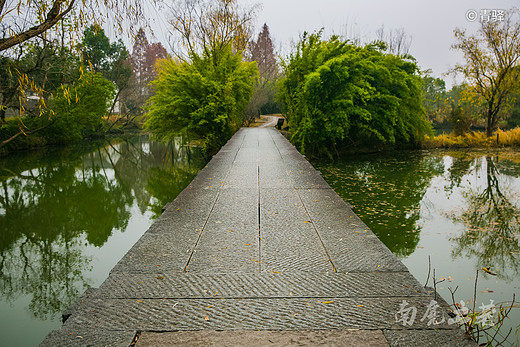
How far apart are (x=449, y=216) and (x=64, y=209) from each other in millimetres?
7940

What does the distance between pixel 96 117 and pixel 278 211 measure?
26328 mm

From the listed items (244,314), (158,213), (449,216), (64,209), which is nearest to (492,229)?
(449,216)

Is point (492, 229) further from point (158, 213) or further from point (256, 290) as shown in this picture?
point (158, 213)

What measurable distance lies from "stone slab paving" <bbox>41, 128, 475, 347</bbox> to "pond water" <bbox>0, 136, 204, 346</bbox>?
69.1 inches

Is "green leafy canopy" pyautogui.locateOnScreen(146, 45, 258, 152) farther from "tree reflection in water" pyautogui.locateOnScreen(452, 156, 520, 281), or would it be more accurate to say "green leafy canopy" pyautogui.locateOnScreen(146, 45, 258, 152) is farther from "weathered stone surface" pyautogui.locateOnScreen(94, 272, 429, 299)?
"weathered stone surface" pyautogui.locateOnScreen(94, 272, 429, 299)

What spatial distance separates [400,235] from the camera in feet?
18.4

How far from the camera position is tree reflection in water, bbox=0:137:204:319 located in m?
4.62

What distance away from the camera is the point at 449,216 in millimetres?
6590

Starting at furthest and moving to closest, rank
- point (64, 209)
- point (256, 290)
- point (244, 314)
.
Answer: point (64, 209), point (256, 290), point (244, 314)

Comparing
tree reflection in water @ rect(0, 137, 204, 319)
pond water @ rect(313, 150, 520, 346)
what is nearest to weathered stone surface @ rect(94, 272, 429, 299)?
pond water @ rect(313, 150, 520, 346)

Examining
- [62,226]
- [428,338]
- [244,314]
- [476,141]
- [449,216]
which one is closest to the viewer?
[428,338]

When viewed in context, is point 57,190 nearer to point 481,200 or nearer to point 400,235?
point 400,235

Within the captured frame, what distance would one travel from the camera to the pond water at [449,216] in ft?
13.6

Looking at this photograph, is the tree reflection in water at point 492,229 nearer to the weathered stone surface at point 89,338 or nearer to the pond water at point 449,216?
the pond water at point 449,216
